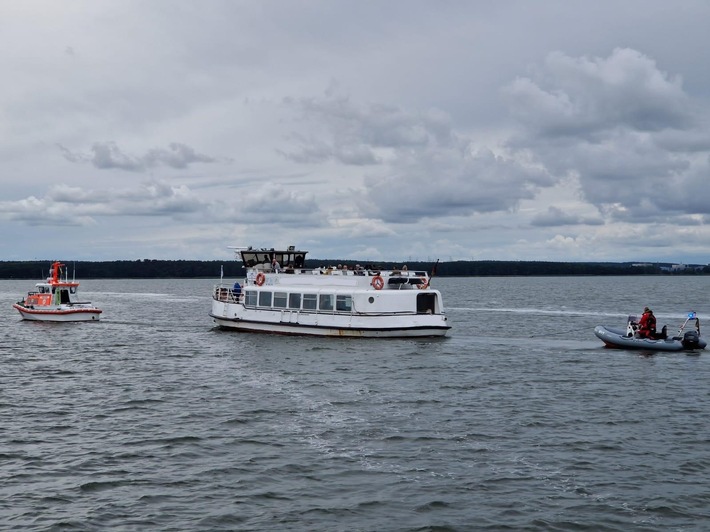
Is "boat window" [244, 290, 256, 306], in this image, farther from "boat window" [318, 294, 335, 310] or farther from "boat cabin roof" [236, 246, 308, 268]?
"boat window" [318, 294, 335, 310]

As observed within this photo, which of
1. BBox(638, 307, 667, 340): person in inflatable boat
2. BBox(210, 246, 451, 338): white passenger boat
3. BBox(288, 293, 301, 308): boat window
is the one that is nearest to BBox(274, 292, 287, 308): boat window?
BBox(210, 246, 451, 338): white passenger boat

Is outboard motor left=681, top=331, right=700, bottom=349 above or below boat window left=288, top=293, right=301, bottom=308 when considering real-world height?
below

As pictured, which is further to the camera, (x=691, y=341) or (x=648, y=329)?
(x=648, y=329)

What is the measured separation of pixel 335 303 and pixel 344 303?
A: 774mm

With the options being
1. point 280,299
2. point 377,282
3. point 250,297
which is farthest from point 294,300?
point 377,282

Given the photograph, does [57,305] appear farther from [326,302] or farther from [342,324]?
[342,324]

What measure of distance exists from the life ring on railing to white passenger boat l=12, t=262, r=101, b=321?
106 feet

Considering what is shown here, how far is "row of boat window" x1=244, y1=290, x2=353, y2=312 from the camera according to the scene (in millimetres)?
55531

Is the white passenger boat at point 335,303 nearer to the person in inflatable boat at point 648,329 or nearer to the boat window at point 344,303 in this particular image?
the boat window at point 344,303

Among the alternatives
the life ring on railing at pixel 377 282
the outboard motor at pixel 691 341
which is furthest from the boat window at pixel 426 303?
the outboard motor at pixel 691 341

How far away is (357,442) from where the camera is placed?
79.6 feet

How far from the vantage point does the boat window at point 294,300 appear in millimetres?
57938

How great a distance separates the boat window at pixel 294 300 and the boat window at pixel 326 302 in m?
2.10

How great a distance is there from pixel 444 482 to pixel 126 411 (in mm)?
14780
